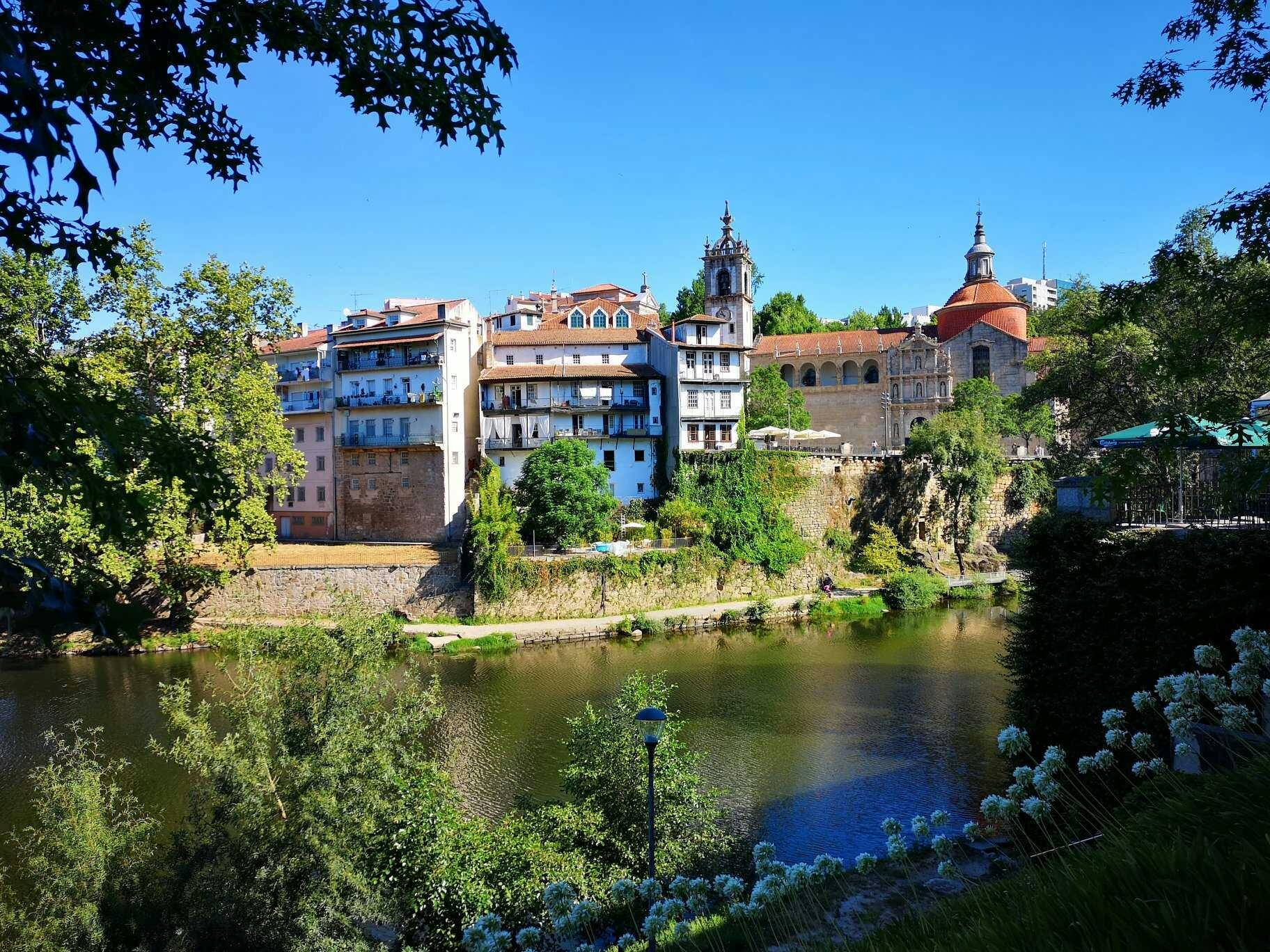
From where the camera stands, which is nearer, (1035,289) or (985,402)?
(985,402)

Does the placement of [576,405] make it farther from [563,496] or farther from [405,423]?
[405,423]

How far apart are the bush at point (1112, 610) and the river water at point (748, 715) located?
2.93 metres

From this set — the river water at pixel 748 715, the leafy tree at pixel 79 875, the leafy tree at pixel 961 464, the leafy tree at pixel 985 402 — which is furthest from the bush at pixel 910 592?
the leafy tree at pixel 79 875

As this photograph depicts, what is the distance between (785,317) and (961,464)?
97.3ft

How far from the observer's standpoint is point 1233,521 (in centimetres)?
1371

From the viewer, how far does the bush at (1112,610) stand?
9.96 m

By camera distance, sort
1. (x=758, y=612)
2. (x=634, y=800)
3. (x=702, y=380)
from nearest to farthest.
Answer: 1. (x=634, y=800)
2. (x=758, y=612)
3. (x=702, y=380)

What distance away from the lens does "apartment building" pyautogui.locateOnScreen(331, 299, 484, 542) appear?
34875 millimetres

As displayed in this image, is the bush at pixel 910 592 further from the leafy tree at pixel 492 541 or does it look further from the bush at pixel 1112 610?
the bush at pixel 1112 610

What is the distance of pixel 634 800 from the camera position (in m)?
11.0

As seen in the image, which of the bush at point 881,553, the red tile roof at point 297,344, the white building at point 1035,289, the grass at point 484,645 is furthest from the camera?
the white building at point 1035,289

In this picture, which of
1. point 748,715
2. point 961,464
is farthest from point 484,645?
point 961,464

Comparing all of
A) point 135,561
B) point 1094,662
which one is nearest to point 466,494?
point 135,561

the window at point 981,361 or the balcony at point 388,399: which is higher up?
the window at point 981,361
